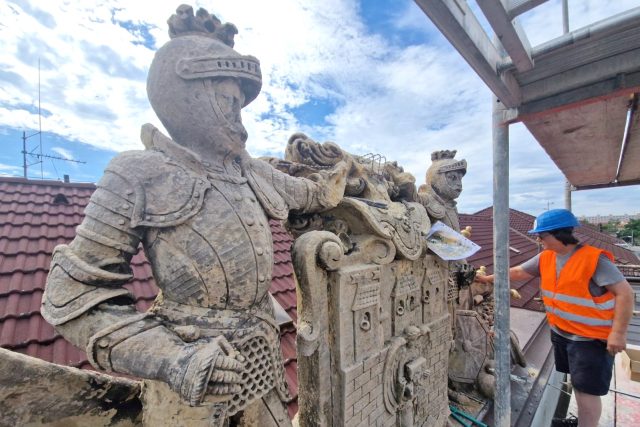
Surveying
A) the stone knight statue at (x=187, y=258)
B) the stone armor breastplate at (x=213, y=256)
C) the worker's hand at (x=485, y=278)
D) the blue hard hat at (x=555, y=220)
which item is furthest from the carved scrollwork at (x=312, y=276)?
the worker's hand at (x=485, y=278)

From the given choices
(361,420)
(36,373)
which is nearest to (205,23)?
(36,373)

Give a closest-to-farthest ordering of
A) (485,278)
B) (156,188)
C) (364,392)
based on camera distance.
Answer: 1. (156,188)
2. (364,392)
3. (485,278)

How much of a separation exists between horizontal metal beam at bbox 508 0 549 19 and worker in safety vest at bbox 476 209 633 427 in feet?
4.78

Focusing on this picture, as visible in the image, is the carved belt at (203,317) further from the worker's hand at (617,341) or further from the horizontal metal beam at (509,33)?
the worker's hand at (617,341)

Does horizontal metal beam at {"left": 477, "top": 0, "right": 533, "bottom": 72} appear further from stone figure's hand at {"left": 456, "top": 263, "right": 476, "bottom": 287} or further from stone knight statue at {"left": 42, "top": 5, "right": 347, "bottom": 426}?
stone figure's hand at {"left": 456, "top": 263, "right": 476, "bottom": 287}

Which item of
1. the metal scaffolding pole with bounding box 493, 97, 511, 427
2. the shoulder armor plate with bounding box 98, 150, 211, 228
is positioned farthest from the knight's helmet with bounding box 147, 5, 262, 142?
the metal scaffolding pole with bounding box 493, 97, 511, 427

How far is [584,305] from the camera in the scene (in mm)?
2178

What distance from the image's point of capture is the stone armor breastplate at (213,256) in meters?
1.23

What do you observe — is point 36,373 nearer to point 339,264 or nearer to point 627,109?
point 339,264

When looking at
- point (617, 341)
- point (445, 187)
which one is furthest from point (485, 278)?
point (617, 341)

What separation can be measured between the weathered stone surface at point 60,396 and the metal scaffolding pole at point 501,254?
258 centimetres

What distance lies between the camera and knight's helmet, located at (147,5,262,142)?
1.28 metres

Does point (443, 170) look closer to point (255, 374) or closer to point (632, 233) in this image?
point (255, 374)

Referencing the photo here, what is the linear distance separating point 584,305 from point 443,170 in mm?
1496
